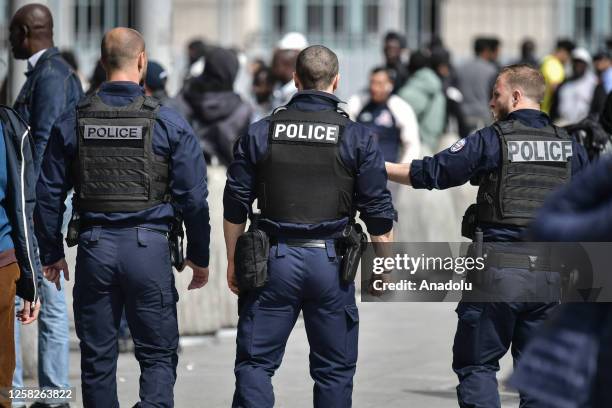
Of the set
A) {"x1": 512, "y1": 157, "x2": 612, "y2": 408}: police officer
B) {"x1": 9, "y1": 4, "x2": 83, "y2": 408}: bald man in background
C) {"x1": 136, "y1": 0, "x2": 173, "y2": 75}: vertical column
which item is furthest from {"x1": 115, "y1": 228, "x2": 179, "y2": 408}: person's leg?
{"x1": 136, "y1": 0, "x2": 173, "y2": 75}: vertical column

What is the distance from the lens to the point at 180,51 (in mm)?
26203

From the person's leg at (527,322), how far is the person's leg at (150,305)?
1.51 meters

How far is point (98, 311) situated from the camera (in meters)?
6.51

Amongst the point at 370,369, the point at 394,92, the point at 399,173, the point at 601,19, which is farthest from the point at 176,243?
the point at 601,19

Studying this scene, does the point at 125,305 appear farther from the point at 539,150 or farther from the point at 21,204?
the point at 539,150

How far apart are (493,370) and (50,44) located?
9.56 ft

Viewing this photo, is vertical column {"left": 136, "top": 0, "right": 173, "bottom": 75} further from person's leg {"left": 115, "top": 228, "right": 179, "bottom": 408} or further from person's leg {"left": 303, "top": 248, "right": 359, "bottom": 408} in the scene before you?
person's leg {"left": 303, "top": 248, "right": 359, "bottom": 408}

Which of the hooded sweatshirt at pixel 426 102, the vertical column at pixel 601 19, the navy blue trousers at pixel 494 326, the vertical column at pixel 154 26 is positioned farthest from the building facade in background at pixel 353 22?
the navy blue trousers at pixel 494 326

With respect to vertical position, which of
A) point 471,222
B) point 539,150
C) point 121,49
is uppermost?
point 121,49

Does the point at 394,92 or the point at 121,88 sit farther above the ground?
the point at 121,88

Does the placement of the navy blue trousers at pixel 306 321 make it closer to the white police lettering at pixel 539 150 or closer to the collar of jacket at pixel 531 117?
the white police lettering at pixel 539 150

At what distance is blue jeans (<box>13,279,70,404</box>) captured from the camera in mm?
7656

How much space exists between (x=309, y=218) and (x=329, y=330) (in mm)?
481

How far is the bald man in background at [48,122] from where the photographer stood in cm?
761
